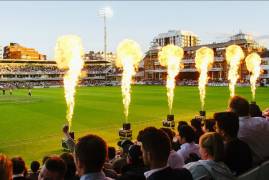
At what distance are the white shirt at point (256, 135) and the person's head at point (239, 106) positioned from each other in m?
0.14

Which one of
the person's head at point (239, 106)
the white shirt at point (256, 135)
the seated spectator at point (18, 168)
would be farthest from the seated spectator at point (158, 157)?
the person's head at point (239, 106)

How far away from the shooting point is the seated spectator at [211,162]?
5902 millimetres

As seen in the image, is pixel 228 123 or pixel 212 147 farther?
pixel 228 123

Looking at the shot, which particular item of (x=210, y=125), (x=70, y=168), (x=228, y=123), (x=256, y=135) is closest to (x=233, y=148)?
(x=228, y=123)

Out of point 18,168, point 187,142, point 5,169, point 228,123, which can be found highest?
point 228,123

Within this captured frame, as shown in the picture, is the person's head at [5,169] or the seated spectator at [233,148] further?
the seated spectator at [233,148]

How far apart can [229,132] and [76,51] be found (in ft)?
60.2

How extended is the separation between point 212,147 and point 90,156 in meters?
2.10

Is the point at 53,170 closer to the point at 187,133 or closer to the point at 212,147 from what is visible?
the point at 212,147

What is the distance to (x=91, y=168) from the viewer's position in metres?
5.12

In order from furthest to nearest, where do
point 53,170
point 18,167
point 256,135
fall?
point 256,135, point 18,167, point 53,170

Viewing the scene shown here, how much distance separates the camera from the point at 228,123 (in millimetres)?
7438

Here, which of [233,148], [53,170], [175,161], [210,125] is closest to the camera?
[53,170]

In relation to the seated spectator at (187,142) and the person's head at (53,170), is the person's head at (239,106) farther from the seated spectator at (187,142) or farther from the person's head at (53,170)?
the person's head at (53,170)
